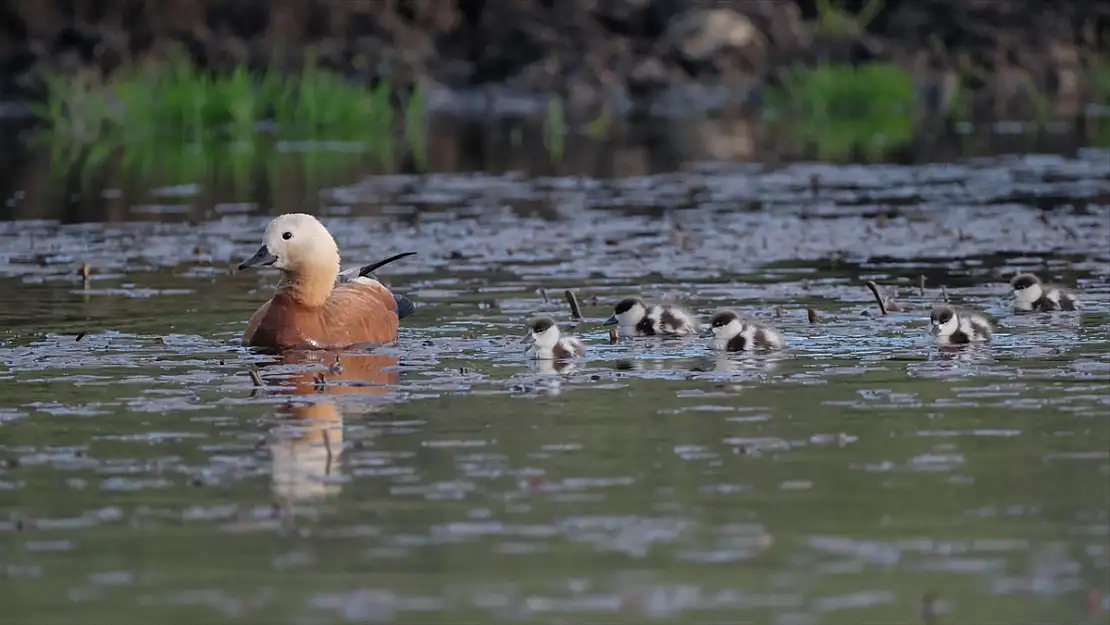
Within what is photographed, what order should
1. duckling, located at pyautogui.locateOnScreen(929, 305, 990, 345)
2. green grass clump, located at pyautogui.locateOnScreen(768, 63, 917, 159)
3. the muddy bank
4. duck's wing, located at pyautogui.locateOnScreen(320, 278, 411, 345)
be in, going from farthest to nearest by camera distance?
1. the muddy bank
2. green grass clump, located at pyautogui.locateOnScreen(768, 63, 917, 159)
3. duck's wing, located at pyautogui.locateOnScreen(320, 278, 411, 345)
4. duckling, located at pyautogui.locateOnScreen(929, 305, 990, 345)

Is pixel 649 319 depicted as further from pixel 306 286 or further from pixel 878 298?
pixel 306 286

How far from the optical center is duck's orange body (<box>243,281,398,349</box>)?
12969 mm

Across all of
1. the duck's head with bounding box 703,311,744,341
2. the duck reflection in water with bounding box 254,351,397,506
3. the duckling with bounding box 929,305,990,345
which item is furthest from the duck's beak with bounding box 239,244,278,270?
the duckling with bounding box 929,305,990,345

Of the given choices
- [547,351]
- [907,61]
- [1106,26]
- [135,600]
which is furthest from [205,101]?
[135,600]

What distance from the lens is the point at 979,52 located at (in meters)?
39.0

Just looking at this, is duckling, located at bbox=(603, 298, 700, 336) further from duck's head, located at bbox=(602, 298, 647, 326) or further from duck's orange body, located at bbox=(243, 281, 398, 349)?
duck's orange body, located at bbox=(243, 281, 398, 349)

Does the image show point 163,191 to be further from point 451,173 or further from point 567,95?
point 567,95

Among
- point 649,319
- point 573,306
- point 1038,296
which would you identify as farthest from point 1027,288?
point 573,306

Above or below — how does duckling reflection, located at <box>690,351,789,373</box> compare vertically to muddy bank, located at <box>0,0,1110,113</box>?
below

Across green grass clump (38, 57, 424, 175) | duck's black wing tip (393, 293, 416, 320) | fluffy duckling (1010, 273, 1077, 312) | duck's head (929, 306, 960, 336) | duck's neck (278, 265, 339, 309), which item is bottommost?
duck's head (929, 306, 960, 336)

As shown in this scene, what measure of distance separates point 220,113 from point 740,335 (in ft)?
66.2

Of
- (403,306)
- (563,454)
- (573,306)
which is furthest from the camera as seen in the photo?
(403,306)

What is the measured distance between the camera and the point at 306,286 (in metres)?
13.2

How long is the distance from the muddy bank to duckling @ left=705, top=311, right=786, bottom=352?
24.9 meters
